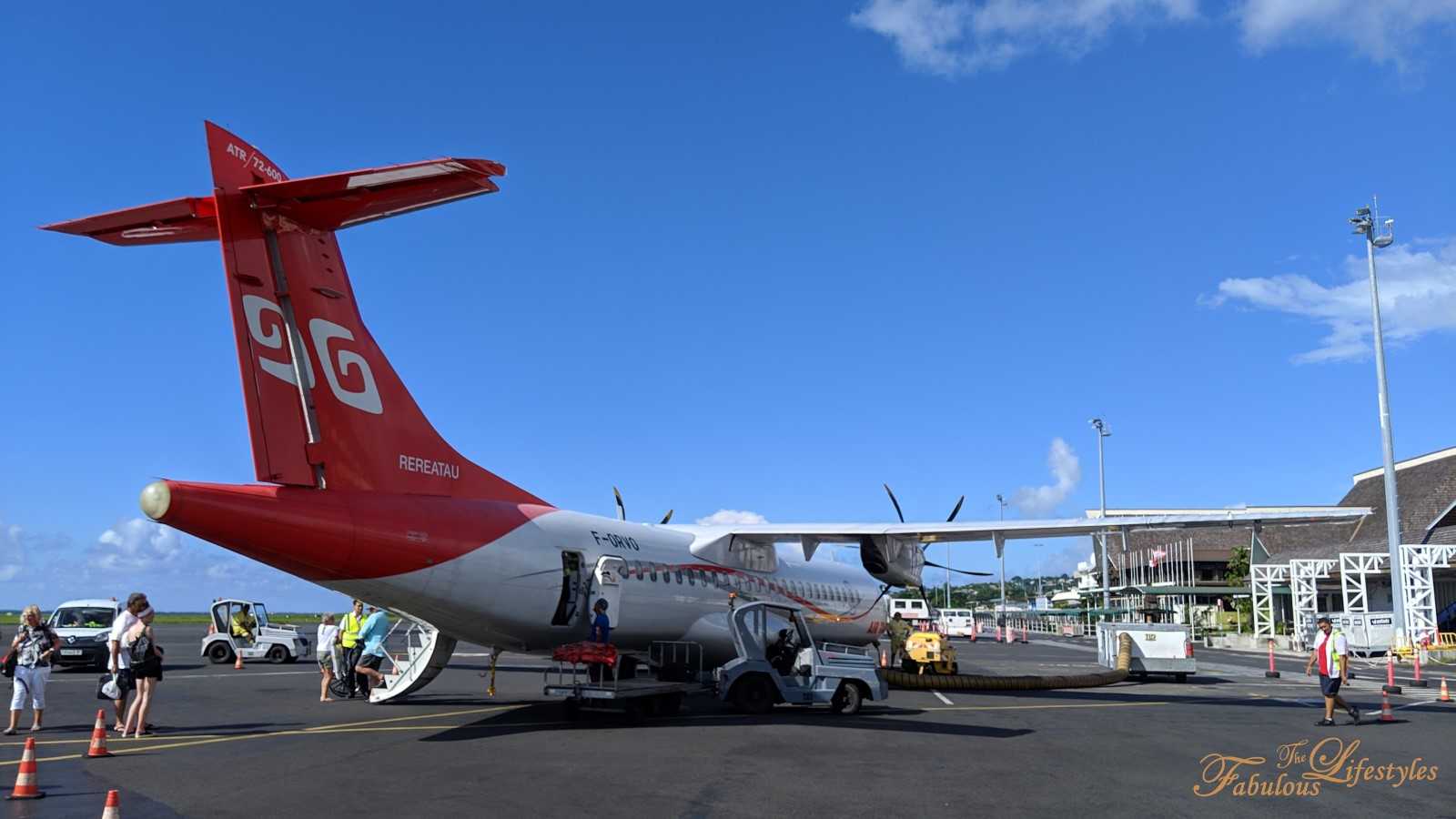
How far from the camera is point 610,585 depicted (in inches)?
657

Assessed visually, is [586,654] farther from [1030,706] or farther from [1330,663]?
[1330,663]

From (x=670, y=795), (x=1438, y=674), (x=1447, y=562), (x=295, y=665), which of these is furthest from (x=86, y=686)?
(x=1447, y=562)

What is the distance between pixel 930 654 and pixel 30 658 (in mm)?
19306

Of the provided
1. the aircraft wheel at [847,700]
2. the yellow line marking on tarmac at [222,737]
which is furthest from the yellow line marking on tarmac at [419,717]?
the aircraft wheel at [847,700]

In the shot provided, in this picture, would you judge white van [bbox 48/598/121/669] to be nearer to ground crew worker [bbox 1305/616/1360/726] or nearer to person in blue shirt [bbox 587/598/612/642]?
person in blue shirt [bbox 587/598/612/642]

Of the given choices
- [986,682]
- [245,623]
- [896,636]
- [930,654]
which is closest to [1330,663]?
[986,682]

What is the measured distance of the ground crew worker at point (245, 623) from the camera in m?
31.6

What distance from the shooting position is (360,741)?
1286 centimetres

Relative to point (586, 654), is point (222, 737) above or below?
below

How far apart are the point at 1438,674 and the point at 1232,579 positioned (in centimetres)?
3240

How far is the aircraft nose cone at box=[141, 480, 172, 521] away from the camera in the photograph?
10656 mm

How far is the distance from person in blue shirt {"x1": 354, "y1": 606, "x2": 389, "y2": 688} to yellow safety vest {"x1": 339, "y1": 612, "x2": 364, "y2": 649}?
0.10 m

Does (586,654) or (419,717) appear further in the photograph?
(419,717)

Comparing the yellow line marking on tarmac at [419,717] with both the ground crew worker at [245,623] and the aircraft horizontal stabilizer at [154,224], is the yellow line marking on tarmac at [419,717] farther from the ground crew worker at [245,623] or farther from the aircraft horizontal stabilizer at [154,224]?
the ground crew worker at [245,623]
